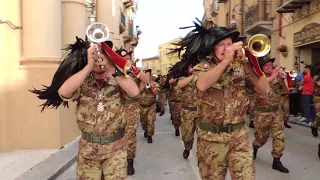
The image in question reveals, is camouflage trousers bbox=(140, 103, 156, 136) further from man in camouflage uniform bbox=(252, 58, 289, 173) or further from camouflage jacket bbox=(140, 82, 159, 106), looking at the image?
man in camouflage uniform bbox=(252, 58, 289, 173)

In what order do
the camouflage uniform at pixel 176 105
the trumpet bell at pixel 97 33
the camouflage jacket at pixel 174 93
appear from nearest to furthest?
the trumpet bell at pixel 97 33 → the camouflage jacket at pixel 174 93 → the camouflage uniform at pixel 176 105

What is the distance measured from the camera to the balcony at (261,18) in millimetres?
21641

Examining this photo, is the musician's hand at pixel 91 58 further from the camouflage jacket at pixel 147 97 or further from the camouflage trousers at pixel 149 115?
the camouflage trousers at pixel 149 115

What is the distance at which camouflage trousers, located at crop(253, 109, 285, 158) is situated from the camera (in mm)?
6539

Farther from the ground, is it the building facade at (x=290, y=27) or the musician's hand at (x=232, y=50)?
the building facade at (x=290, y=27)


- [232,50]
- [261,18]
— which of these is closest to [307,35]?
[261,18]

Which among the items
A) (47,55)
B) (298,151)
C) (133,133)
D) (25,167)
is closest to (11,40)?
(47,55)

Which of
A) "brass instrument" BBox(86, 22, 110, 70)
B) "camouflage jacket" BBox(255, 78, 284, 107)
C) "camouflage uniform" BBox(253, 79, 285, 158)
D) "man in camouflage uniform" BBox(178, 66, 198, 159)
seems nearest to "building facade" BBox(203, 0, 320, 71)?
"man in camouflage uniform" BBox(178, 66, 198, 159)

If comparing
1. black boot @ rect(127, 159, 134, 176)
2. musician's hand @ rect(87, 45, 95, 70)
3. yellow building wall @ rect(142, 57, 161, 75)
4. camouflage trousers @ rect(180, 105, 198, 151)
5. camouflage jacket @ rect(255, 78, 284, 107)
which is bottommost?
black boot @ rect(127, 159, 134, 176)

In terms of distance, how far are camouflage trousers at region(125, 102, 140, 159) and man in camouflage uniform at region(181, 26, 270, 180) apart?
9.68 feet

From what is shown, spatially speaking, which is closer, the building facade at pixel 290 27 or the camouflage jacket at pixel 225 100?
the camouflage jacket at pixel 225 100

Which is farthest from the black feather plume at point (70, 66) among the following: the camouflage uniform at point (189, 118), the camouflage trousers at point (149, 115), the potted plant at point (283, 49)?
the potted plant at point (283, 49)

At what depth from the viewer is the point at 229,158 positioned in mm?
3713

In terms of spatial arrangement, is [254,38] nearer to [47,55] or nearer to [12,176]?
[12,176]
